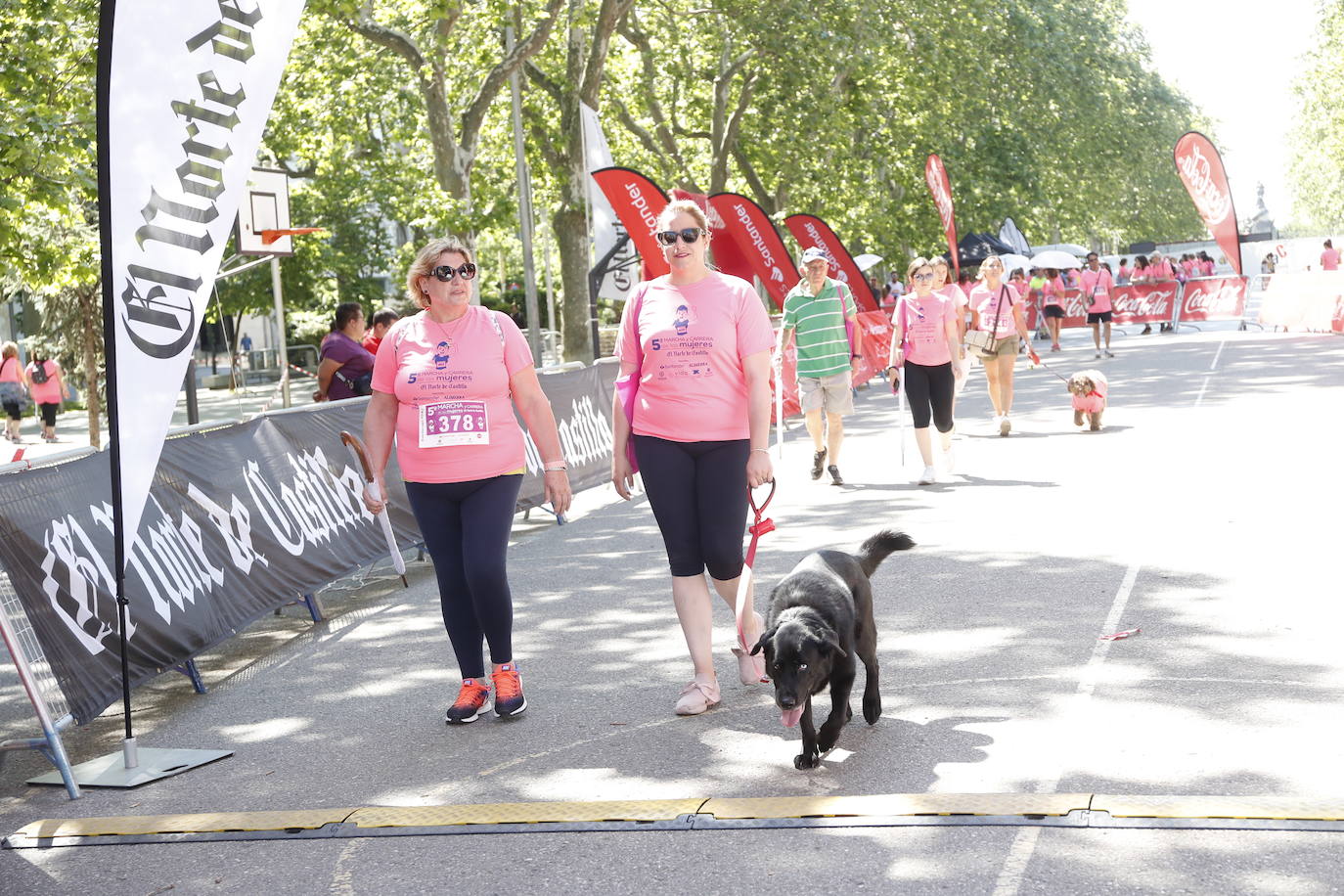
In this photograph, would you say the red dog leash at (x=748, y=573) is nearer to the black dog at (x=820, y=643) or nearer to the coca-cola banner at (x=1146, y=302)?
the black dog at (x=820, y=643)

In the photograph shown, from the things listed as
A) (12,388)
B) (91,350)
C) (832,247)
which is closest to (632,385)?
(832,247)

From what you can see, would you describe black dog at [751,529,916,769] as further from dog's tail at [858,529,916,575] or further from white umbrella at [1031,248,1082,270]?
white umbrella at [1031,248,1082,270]

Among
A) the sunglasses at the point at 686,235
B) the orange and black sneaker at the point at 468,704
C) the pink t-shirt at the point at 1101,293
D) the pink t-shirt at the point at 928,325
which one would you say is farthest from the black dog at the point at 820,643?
the pink t-shirt at the point at 1101,293

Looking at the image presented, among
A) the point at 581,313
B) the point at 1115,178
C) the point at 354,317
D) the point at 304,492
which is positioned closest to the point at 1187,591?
the point at 304,492

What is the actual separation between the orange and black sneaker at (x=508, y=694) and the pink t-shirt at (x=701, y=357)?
1.14 m

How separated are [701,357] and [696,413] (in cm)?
21

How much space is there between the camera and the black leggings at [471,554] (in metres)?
6.09

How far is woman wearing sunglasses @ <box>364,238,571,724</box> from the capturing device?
6.04 metres

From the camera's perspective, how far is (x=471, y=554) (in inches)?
240

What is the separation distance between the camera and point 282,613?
30.5ft

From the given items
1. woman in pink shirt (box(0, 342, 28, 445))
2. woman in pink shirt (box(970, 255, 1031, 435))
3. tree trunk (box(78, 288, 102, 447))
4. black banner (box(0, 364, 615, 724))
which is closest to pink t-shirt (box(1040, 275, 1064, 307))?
woman in pink shirt (box(970, 255, 1031, 435))

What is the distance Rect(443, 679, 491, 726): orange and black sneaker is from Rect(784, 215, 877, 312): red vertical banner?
19.5 metres

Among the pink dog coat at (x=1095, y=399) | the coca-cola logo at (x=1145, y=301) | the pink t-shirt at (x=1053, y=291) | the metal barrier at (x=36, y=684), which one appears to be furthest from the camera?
the coca-cola logo at (x=1145, y=301)

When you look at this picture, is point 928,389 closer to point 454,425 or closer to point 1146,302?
point 454,425
